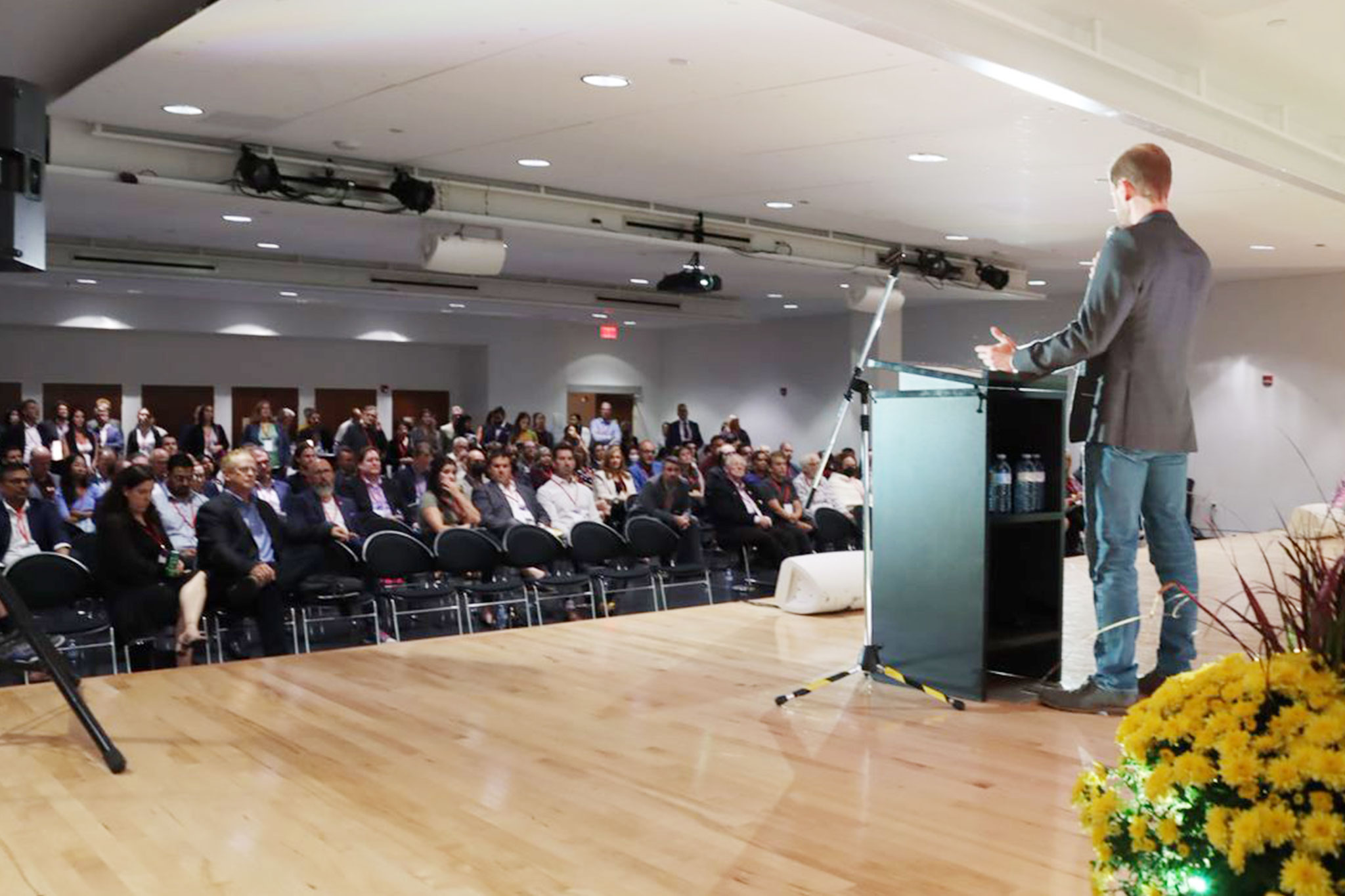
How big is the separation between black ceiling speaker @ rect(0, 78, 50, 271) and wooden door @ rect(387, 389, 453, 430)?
17.7m

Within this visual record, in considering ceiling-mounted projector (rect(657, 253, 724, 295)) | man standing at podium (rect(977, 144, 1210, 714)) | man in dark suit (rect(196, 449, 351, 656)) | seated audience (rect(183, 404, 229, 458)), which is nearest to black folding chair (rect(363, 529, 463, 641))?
man in dark suit (rect(196, 449, 351, 656))

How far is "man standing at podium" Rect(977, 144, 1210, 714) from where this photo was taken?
4.02 meters

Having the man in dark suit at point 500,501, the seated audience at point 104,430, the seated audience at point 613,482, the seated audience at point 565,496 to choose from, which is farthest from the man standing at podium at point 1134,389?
the seated audience at point 104,430

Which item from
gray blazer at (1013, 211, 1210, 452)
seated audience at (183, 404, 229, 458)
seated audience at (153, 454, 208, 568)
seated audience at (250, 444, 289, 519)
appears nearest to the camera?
gray blazer at (1013, 211, 1210, 452)

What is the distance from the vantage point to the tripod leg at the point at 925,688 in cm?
435

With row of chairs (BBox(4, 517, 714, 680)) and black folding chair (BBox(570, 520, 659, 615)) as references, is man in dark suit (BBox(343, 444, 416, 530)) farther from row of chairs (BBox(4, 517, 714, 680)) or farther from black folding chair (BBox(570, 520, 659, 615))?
black folding chair (BBox(570, 520, 659, 615))

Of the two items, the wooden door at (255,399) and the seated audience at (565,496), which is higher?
the wooden door at (255,399)

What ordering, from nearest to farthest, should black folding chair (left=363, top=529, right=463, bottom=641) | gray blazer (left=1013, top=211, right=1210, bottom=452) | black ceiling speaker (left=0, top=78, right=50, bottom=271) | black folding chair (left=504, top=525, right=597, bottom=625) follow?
1. black ceiling speaker (left=0, top=78, right=50, bottom=271)
2. gray blazer (left=1013, top=211, right=1210, bottom=452)
3. black folding chair (left=363, top=529, right=463, bottom=641)
4. black folding chair (left=504, top=525, right=597, bottom=625)

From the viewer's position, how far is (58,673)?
3674 millimetres

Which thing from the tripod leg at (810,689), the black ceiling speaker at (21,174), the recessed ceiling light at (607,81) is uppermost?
the recessed ceiling light at (607,81)

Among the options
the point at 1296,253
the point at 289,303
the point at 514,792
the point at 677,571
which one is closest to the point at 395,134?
the point at 677,571

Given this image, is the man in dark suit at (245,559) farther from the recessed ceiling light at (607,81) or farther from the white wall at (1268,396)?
the white wall at (1268,396)

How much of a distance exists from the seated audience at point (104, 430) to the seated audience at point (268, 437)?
1687mm

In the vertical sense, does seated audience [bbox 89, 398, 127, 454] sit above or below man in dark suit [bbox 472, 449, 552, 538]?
above
